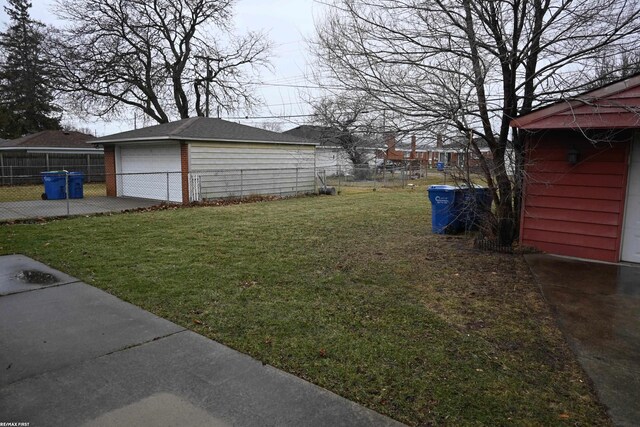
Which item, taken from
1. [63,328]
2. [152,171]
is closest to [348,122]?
[63,328]

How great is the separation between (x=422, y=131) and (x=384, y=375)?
15.7 feet

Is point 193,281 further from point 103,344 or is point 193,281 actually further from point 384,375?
point 384,375

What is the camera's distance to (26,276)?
590 centimetres

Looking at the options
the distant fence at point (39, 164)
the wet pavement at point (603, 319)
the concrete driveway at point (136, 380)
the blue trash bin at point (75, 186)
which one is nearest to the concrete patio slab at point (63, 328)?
the concrete driveway at point (136, 380)

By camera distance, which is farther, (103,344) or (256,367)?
(103,344)

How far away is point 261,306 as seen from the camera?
4.72 metres

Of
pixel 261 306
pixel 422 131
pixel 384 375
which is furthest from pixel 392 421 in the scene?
→ pixel 422 131

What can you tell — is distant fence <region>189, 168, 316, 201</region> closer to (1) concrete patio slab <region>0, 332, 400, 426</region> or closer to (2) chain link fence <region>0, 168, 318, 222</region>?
(2) chain link fence <region>0, 168, 318, 222</region>

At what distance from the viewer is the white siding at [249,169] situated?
16094 mm

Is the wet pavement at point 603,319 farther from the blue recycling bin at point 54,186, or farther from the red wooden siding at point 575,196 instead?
the blue recycling bin at point 54,186

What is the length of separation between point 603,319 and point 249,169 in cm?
1457

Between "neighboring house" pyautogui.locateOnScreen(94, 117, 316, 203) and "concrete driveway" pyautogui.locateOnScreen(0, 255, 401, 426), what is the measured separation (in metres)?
11.1

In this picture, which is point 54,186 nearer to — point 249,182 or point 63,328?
point 249,182

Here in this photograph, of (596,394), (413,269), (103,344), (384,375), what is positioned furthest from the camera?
(413,269)
